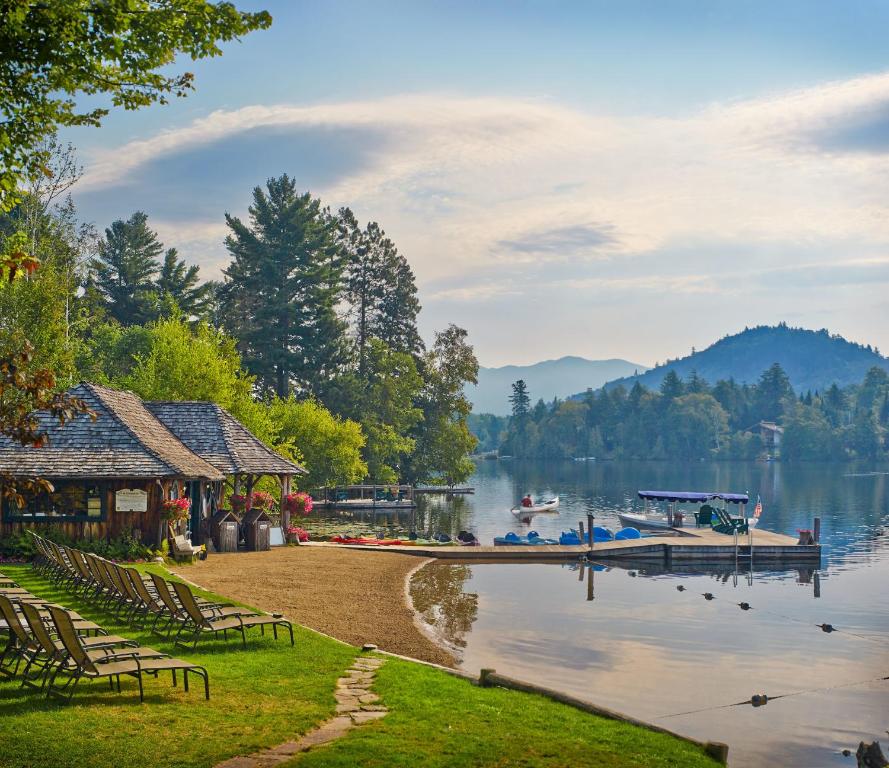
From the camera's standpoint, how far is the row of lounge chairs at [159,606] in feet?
55.7

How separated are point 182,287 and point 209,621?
233 feet

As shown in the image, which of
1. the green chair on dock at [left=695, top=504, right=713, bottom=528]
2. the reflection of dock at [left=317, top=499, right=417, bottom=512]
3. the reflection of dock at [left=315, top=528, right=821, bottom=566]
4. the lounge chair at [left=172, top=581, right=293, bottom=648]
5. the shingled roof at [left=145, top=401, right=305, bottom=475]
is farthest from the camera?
the reflection of dock at [left=317, top=499, right=417, bottom=512]

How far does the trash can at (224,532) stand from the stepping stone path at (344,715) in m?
18.9

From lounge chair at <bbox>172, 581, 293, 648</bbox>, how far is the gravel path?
2.31m

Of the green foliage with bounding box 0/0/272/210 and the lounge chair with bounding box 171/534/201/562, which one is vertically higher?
the green foliage with bounding box 0/0/272/210

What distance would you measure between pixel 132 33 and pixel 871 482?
418 ft

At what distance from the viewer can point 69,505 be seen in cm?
3095

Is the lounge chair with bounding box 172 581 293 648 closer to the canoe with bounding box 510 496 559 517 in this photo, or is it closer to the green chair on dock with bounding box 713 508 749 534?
the green chair on dock with bounding box 713 508 749 534

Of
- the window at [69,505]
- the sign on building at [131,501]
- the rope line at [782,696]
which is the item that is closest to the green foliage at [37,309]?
the window at [69,505]

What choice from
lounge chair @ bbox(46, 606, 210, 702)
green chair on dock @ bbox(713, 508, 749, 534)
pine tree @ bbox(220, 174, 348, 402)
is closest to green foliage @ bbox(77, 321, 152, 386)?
pine tree @ bbox(220, 174, 348, 402)

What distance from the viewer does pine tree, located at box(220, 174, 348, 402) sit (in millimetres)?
84125

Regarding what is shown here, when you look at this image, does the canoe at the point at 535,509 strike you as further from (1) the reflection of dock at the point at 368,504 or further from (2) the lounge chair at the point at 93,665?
(2) the lounge chair at the point at 93,665

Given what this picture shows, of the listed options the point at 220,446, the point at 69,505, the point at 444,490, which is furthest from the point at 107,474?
the point at 444,490

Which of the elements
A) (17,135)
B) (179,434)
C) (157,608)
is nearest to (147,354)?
(179,434)
